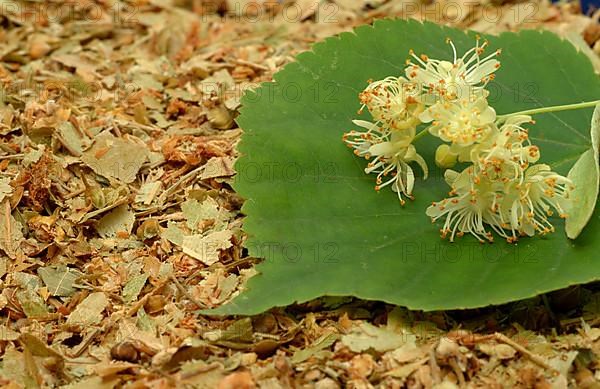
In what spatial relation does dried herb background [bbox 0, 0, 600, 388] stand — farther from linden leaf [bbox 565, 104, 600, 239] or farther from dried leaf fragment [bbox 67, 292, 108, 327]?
linden leaf [bbox 565, 104, 600, 239]

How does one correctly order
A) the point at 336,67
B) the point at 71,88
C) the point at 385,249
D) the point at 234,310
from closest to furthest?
the point at 234,310
the point at 385,249
the point at 336,67
the point at 71,88

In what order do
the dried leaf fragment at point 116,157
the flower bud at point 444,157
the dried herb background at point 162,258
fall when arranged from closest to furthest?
the dried herb background at point 162,258
the flower bud at point 444,157
the dried leaf fragment at point 116,157

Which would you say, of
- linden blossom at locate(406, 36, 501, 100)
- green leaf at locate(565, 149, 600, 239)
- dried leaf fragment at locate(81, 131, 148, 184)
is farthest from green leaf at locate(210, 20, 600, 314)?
dried leaf fragment at locate(81, 131, 148, 184)

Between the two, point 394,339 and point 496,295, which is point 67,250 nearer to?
point 394,339

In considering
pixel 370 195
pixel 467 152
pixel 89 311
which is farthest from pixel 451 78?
pixel 89 311

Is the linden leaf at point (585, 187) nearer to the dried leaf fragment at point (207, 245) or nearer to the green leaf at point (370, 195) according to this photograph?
the green leaf at point (370, 195)

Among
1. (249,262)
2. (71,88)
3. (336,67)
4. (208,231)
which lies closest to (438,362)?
(249,262)

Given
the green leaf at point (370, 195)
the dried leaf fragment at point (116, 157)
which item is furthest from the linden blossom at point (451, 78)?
the dried leaf fragment at point (116, 157)
